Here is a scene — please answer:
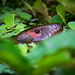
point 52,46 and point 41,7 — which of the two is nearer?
point 52,46

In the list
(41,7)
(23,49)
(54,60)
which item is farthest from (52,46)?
(41,7)

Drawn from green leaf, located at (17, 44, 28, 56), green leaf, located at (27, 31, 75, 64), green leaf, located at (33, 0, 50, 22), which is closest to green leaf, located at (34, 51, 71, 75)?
green leaf, located at (27, 31, 75, 64)

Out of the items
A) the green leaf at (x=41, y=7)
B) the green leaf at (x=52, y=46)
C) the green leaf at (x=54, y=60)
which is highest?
the green leaf at (x=41, y=7)

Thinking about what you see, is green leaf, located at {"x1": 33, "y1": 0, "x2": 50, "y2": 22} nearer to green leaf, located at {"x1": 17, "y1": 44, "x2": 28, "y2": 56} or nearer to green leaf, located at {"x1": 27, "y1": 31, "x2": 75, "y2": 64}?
green leaf, located at {"x1": 17, "y1": 44, "x2": 28, "y2": 56}

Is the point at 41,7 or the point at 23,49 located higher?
the point at 41,7

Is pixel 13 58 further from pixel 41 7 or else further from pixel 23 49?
pixel 41 7

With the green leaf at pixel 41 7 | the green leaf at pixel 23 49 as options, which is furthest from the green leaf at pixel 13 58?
the green leaf at pixel 41 7

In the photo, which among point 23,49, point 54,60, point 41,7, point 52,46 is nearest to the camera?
point 54,60

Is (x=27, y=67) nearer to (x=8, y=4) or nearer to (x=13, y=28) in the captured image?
(x=13, y=28)

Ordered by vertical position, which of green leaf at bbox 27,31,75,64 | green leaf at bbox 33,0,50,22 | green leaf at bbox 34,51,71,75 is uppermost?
green leaf at bbox 33,0,50,22

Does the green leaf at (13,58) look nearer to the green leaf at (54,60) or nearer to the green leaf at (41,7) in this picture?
the green leaf at (54,60)

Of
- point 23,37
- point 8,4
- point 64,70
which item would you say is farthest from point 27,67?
point 8,4
